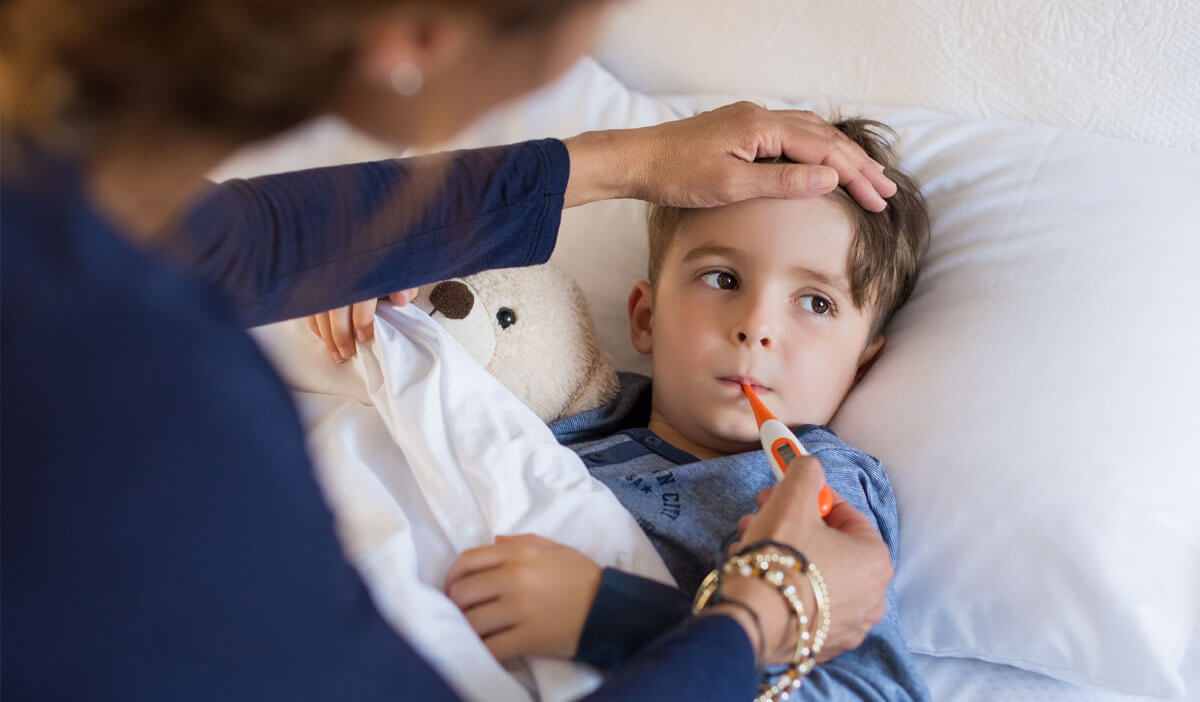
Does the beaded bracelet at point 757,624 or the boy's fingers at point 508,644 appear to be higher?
the beaded bracelet at point 757,624

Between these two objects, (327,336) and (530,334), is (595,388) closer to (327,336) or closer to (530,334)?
(530,334)

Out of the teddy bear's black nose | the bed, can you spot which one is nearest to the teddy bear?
the teddy bear's black nose

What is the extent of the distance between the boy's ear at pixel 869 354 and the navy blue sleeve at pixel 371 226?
439 millimetres

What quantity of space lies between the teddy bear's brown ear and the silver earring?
0.77m

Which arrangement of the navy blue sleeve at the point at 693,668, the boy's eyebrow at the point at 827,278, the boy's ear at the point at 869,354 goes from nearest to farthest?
the navy blue sleeve at the point at 693,668 → the boy's eyebrow at the point at 827,278 → the boy's ear at the point at 869,354

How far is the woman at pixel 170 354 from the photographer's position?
0.44 meters

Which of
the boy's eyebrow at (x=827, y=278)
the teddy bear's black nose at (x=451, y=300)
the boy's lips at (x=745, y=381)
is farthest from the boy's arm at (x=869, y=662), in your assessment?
the teddy bear's black nose at (x=451, y=300)

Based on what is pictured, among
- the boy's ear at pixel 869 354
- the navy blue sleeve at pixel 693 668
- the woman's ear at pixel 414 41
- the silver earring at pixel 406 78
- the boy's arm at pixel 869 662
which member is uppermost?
the woman's ear at pixel 414 41

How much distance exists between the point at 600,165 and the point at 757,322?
0.25m

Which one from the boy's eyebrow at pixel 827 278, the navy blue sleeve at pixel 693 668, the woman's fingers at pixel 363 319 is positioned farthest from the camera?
the boy's eyebrow at pixel 827 278

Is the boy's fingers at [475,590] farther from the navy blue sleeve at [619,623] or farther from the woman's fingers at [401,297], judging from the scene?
the woman's fingers at [401,297]

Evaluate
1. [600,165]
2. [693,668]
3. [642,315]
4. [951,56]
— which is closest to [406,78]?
[693,668]

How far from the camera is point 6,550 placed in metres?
0.44

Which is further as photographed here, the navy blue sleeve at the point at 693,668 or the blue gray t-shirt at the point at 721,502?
the blue gray t-shirt at the point at 721,502
